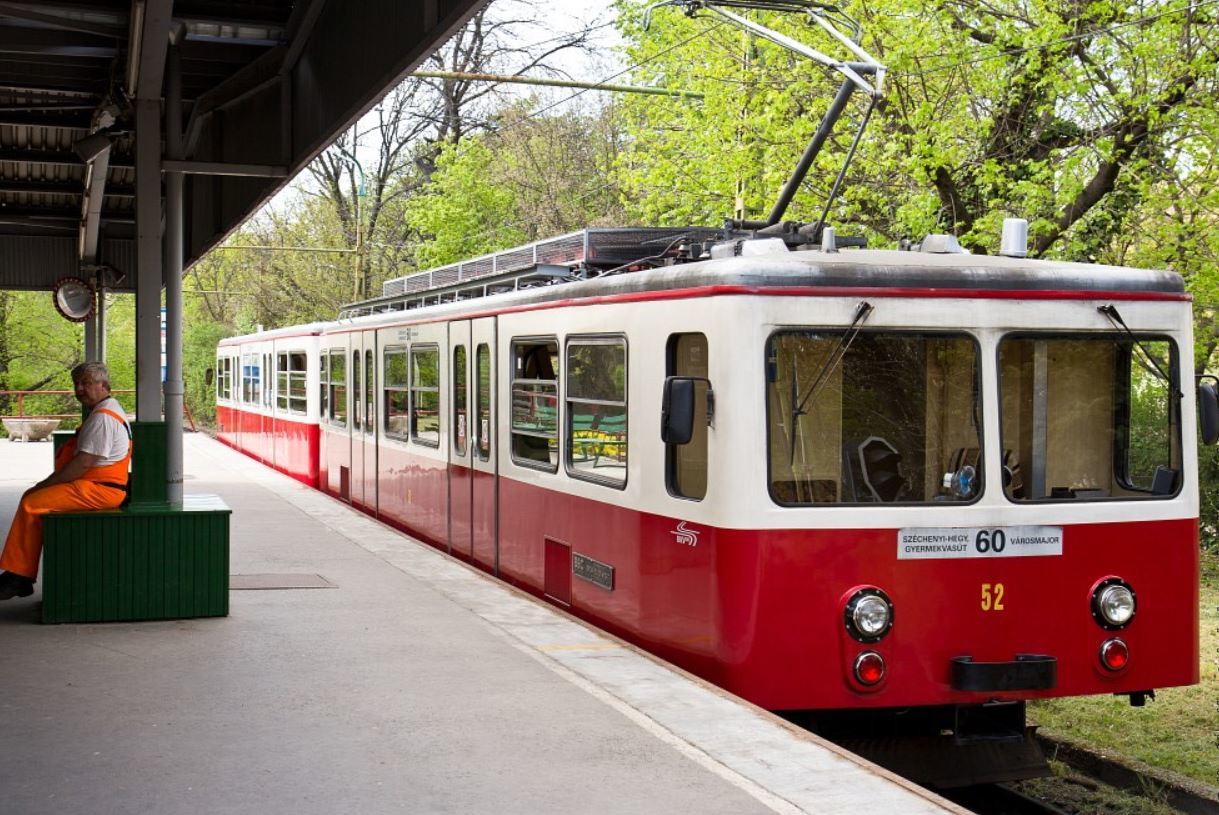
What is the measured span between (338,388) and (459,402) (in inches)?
263

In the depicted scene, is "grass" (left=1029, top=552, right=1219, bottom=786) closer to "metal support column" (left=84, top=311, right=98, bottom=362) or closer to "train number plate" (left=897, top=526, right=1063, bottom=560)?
"train number plate" (left=897, top=526, right=1063, bottom=560)

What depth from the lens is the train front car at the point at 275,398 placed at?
21234 mm

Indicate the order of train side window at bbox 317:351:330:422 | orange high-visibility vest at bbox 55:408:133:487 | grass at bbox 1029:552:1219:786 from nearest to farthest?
grass at bbox 1029:552:1219:786 → orange high-visibility vest at bbox 55:408:133:487 → train side window at bbox 317:351:330:422

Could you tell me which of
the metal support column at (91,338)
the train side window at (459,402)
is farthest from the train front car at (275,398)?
the train side window at (459,402)

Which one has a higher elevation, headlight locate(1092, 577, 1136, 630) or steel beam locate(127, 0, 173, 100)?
steel beam locate(127, 0, 173, 100)

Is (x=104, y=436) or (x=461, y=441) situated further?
(x=461, y=441)

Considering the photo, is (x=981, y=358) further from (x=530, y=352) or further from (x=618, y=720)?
(x=530, y=352)

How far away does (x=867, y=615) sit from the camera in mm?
7168

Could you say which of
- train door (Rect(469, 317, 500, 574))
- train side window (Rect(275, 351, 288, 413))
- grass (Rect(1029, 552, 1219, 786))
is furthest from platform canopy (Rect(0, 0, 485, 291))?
grass (Rect(1029, 552, 1219, 786))

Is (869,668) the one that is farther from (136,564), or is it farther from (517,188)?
(517,188)

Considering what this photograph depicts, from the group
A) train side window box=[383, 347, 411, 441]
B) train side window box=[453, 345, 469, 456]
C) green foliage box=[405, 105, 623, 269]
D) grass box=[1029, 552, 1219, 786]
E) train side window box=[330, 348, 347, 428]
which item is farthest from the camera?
green foliage box=[405, 105, 623, 269]

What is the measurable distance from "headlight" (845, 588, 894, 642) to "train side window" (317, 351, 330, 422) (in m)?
13.3

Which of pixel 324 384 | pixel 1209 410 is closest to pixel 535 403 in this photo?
pixel 1209 410

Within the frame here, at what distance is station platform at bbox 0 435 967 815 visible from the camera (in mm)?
5734
